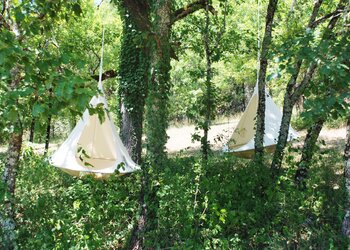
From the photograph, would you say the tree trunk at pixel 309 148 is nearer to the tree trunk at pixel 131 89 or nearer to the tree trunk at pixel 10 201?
the tree trunk at pixel 10 201

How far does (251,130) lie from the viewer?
4.98 meters

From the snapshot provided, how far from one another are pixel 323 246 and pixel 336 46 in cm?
134

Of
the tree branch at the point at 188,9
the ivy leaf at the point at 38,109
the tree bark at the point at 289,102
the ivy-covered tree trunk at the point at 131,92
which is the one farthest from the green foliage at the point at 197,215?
the ivy-covered tree trunk at the point at 131,92

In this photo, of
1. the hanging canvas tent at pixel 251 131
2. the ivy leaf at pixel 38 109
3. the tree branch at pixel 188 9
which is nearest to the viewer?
the ivy leaf at pixel 38 109

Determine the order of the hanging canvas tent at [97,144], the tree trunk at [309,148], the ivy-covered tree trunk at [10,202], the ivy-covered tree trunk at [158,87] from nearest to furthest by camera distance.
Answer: the ivy-covered tree trunk at [10,202] → the ivy-covered tree trunk at [158,87] → the tree trunk at [309,148] → the hanging canvas tent at [97,144]

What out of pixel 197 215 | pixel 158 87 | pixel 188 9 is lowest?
pixel 197 215

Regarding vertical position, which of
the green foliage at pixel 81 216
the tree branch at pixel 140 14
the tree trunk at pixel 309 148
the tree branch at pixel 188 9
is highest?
the tree branch at pixel 188 9

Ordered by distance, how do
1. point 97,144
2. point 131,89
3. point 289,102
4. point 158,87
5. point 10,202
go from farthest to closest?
point 131,89 → point 97,144 → point 289,102 → point 158,87 → point 10,202

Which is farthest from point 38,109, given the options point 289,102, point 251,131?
point 251,131

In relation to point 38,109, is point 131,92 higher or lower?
higher

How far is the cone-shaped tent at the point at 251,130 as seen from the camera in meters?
4.61

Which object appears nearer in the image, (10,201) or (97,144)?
(10,201)

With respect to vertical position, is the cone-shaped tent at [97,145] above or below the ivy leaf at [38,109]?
below

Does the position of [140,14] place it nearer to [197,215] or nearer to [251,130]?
[197,215]
